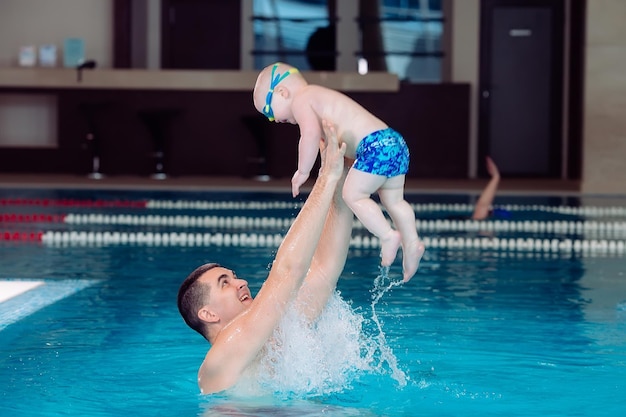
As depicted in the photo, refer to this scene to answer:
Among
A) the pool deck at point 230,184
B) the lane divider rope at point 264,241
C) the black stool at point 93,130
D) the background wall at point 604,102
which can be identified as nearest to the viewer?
the lane divider rope at point 264,241

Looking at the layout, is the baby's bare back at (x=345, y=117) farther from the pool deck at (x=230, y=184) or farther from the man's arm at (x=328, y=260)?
the pool deck at (x=230, y=184)

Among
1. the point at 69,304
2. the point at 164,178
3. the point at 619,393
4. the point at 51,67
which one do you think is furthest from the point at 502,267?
the point at 51,67

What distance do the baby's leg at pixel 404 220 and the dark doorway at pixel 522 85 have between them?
48.8ft

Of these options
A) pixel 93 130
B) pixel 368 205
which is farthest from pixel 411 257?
pixel 93 130

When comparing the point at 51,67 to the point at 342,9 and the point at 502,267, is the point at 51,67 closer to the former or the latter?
the point at 342,9

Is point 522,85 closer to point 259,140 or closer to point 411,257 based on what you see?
point 259,140

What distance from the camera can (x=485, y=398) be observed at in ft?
14.1

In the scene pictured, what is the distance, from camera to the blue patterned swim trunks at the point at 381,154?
4.02 meters

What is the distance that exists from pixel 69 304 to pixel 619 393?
312 cm

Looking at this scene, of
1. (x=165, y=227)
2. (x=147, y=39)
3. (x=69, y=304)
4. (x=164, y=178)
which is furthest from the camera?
(x=147, y=39)

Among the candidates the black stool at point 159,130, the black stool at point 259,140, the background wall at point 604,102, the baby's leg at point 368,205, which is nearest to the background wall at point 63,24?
the black stool at point 159,130

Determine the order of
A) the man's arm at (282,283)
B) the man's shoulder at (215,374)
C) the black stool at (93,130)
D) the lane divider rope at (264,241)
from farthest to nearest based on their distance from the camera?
the black stool at (93,130) < the lane divider rope at (264,241) < the man's shoulder at (215,374) < the man's arm at (282,283)

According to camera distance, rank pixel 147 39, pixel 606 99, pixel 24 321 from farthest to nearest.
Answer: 1. pixel 147 39
2. pixel 606 99
3. pixel 24 321

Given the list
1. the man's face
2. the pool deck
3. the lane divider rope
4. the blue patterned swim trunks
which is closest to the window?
the pool deck
